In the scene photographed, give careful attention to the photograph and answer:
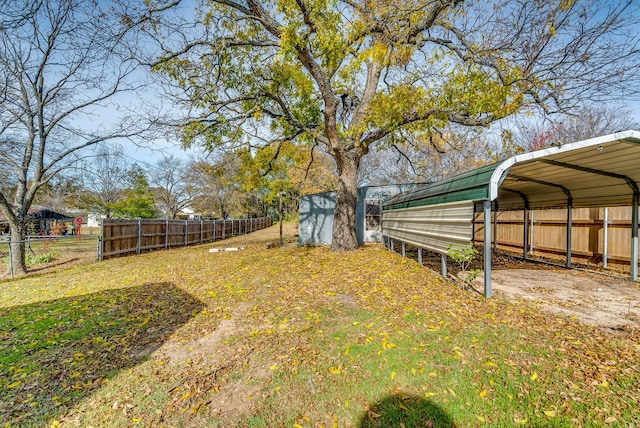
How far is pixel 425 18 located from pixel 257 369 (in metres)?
7.90

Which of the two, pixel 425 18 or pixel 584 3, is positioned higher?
pixel 425 18

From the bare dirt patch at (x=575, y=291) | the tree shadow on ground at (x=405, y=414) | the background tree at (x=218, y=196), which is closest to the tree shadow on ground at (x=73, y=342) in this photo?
the tree shadow on ground at (x=405, y=414)

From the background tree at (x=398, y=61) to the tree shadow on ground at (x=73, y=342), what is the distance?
17.0 ft

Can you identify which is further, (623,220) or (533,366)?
(623,220)

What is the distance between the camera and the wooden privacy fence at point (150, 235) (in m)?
10.4

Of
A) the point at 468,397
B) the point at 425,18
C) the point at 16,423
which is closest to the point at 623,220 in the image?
the point at 425,18

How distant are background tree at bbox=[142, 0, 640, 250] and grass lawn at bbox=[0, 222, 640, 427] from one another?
16.4 ft

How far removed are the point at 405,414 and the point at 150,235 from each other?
13.4m

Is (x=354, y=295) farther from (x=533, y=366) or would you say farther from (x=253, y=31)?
(x=253, y=31)

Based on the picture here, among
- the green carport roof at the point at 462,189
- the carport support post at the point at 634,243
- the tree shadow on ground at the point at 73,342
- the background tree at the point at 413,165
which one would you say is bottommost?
the tree shadow on ground at the point at 73,342

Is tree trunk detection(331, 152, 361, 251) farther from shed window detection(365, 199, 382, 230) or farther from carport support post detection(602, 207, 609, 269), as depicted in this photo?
carport support post detection(602, 207, 609, 269)

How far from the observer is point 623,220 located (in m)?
6.48

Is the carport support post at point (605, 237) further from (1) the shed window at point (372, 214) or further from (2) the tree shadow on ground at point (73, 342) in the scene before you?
(2) the tree shadow on ground at point (73, 342)

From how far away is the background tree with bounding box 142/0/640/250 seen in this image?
541cm
